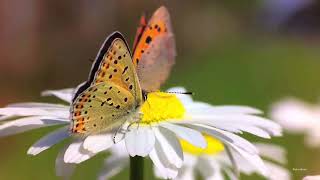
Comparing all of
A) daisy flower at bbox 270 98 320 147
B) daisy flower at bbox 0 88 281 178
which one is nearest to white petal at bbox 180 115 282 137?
daisy flower at bbox 0 88 281 178

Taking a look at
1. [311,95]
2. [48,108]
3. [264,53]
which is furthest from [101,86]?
[264,53]

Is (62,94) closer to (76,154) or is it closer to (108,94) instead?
(108,94)

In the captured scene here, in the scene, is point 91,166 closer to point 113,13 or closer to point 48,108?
Answer: point 48,108

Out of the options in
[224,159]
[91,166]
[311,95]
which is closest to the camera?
[224,159]

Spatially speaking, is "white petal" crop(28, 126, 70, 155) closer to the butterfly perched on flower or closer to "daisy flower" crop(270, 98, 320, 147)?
the butterfly perched on flower

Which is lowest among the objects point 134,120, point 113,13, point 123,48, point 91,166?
point 91,166

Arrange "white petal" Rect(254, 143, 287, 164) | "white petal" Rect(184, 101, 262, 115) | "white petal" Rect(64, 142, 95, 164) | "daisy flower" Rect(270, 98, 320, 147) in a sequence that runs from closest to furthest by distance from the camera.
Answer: "white petal" Rect(64, 142, 95, 164), "white petal" Rect(184, 101, 262, 115), "white petal" Rect(254, 143, 287, 164), "daisy flower" Rect(270, 98, 320, 147)

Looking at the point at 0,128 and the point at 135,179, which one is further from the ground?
the point at 0,128
